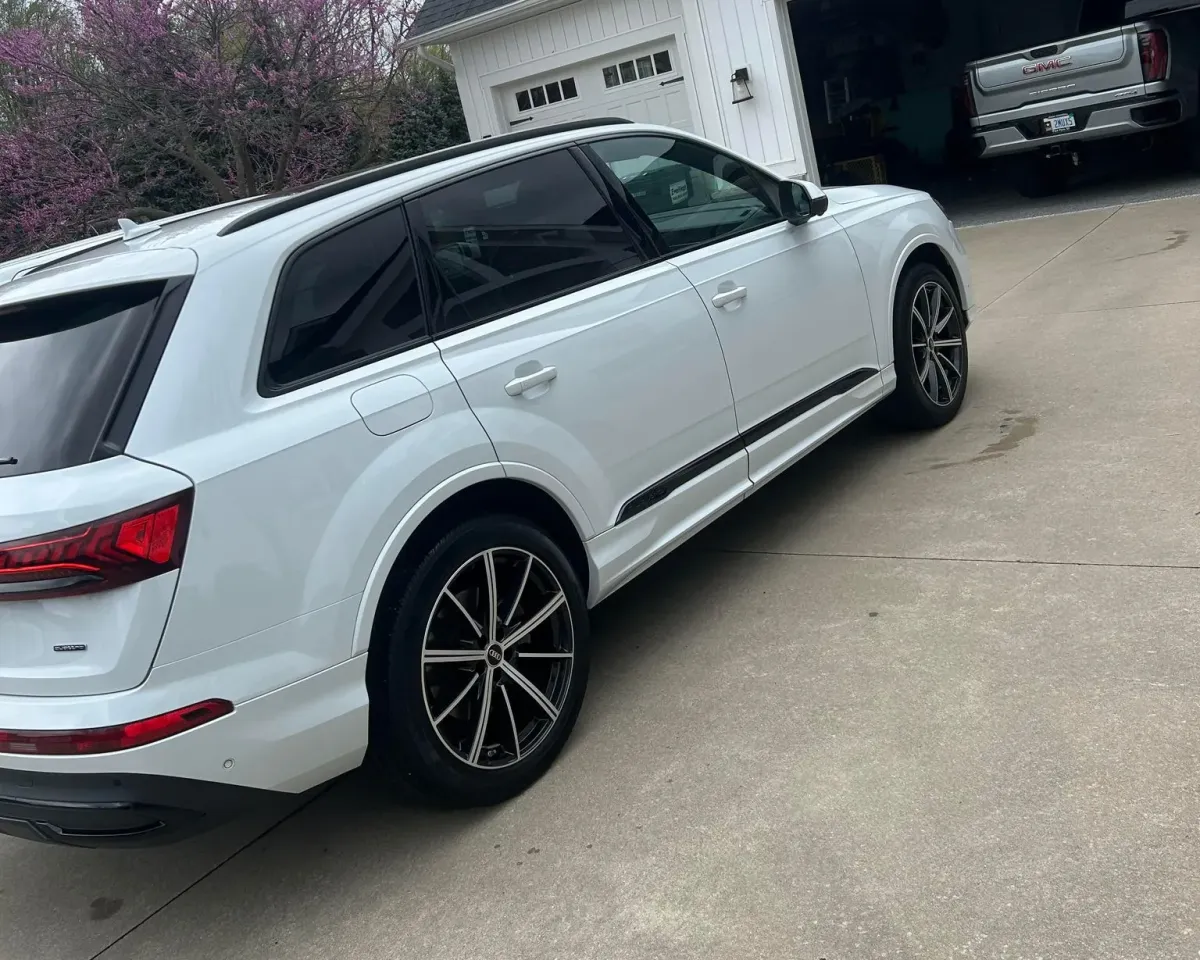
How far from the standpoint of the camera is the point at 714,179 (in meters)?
4.45

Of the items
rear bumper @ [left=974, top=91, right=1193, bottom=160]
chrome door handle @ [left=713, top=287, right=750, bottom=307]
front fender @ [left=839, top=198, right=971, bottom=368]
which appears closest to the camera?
chrome door handle @ [left=713, top=287, right=750, bottom=307]

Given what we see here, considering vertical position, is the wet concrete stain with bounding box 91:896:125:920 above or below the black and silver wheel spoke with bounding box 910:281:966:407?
below

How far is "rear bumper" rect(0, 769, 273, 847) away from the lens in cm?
252

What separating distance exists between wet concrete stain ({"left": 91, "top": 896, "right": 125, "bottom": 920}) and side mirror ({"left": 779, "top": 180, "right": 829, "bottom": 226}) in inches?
135

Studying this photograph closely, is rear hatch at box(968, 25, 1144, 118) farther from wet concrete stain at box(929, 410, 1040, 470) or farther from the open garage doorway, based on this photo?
wet concrete stain at box(929, 410, 1040, 470)

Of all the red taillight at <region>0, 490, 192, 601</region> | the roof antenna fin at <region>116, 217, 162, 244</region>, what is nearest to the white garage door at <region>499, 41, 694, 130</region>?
the roof antenna fin at <region>116, 217, 162, 244</region>

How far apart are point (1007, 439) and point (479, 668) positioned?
10.0 ft

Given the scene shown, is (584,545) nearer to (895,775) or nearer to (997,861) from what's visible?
(895,775)

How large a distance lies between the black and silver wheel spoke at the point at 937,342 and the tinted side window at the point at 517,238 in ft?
6.35

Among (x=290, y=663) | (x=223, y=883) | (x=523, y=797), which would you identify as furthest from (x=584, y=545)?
(x=223, y=883)

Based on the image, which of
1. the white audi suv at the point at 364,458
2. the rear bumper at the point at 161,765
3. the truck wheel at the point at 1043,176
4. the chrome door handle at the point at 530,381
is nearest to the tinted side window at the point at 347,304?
the white audi suv at the point at 364,458

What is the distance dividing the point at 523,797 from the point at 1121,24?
10779 millimetres

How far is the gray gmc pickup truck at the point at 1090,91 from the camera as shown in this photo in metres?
9.98

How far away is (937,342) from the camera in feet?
17.7
